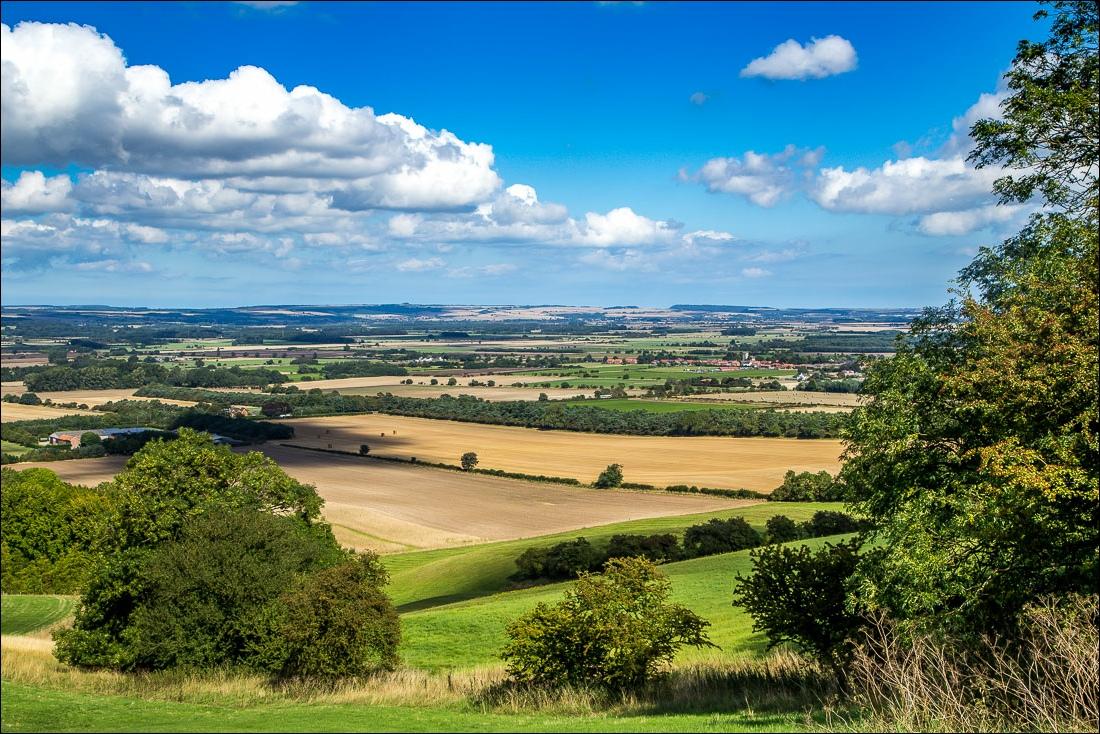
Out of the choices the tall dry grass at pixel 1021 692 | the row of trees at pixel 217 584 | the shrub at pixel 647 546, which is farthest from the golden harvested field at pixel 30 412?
the tall dry grass at pixel 1021 692

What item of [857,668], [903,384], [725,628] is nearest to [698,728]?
[857,668]

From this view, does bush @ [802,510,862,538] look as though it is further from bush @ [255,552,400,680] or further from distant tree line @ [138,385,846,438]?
distant tree line @ [138,385,846,438]

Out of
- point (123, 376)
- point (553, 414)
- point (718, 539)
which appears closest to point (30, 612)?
point (718, 539)

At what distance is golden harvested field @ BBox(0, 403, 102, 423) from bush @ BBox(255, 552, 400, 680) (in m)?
112

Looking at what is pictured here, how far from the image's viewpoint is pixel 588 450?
10331 centimetres

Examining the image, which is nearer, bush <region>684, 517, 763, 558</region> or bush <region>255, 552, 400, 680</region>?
bush <region>255, 552, 400, 680</region>

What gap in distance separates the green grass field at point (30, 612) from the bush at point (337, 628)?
1718 cm

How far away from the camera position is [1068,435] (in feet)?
52.5

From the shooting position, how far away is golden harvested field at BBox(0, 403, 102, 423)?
124 meters

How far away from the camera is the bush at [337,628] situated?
2653cm

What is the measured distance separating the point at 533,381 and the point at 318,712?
164 m

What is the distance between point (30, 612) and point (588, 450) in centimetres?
6793

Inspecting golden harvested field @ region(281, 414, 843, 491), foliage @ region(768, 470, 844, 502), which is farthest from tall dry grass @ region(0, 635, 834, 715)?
golden harvested field @ region(281, 414, 843, 491)

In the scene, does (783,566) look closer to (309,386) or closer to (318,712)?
(318,712)
